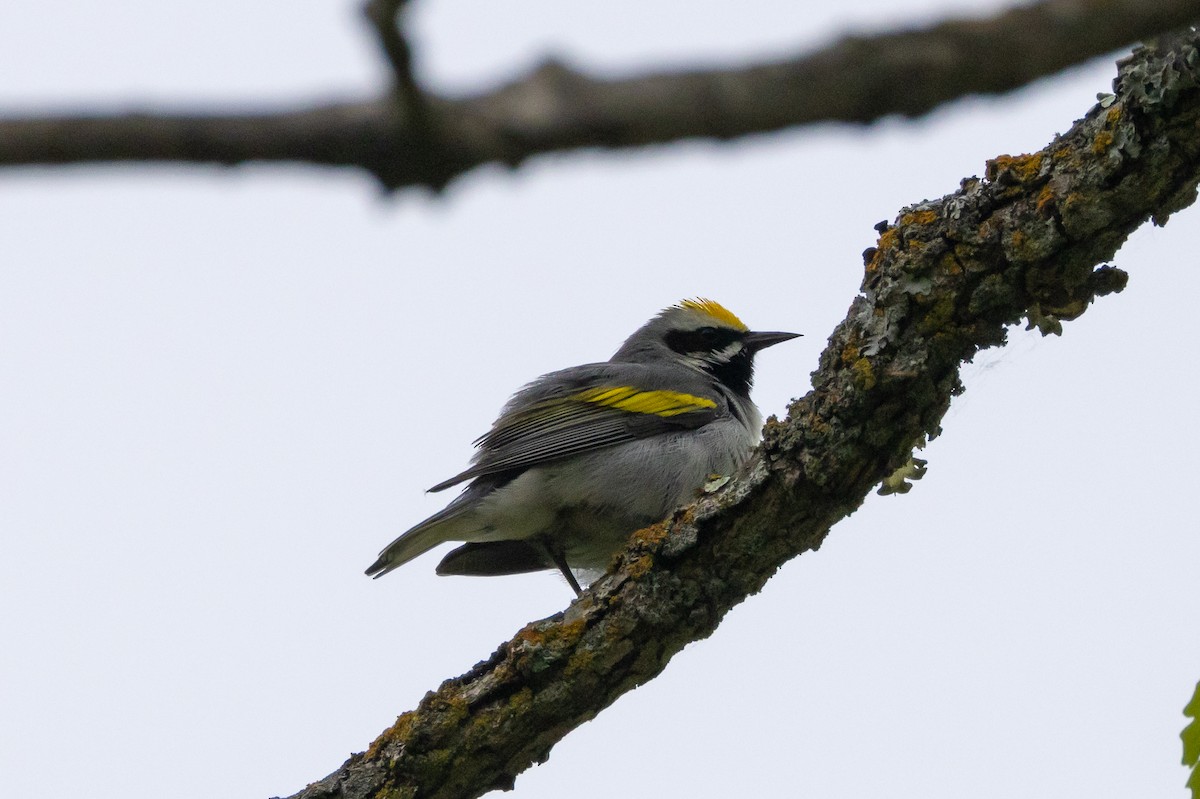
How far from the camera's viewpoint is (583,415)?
7.50m

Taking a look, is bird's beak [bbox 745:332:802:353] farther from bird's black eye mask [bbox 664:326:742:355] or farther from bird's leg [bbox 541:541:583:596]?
bird's leg [bbox 541:541:583:596]

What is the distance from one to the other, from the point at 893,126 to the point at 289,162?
2.23ft

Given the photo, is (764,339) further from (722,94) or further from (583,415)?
(722,94)

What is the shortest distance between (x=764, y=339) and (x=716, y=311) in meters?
0.48

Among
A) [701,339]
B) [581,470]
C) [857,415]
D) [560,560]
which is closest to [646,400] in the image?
[581,470]

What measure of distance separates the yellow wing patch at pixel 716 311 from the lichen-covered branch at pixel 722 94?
25.1 feet

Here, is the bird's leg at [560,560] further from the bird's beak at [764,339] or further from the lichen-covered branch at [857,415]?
the bird's beak at [764,339]

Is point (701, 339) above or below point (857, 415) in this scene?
above

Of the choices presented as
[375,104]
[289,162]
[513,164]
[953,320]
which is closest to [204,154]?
[289,162]

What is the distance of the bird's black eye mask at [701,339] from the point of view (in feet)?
29.6

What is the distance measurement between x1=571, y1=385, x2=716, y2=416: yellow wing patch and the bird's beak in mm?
1319

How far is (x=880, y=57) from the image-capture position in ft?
4.64

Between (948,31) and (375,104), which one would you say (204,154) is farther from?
(948,31)

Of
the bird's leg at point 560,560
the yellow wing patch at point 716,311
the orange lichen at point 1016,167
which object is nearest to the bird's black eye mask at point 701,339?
the yellow wing patch at point 716,311
